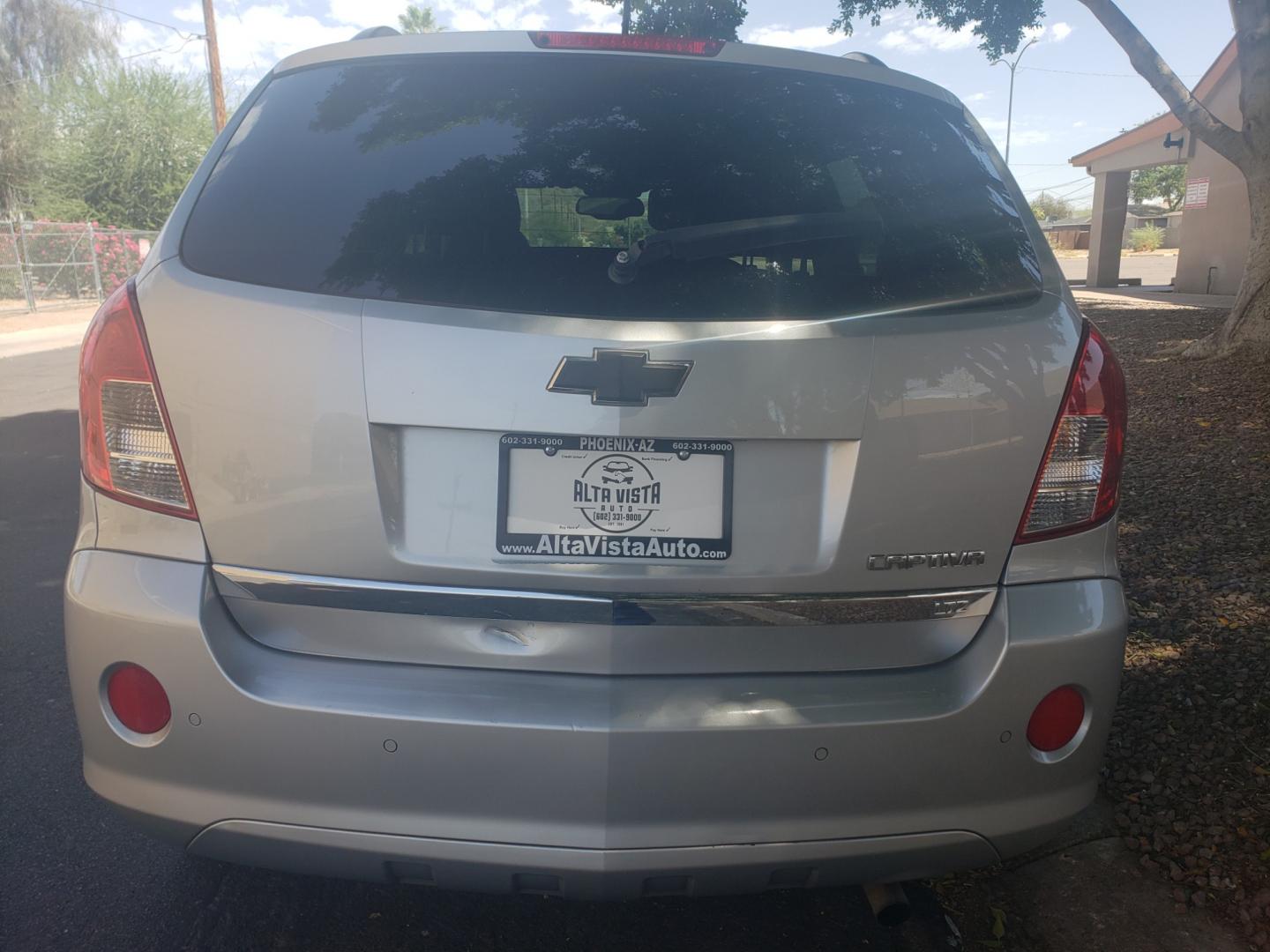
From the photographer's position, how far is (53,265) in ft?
77.7

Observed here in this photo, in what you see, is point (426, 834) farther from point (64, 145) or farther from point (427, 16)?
point (427, 16)

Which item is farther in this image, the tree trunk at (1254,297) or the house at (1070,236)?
the house at (1070,236)

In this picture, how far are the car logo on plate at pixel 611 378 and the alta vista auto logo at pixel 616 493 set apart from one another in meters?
0.10

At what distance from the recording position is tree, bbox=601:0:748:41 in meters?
14.3

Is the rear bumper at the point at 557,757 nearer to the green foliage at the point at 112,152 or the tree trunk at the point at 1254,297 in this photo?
the tree trunk at the point at 1254,297

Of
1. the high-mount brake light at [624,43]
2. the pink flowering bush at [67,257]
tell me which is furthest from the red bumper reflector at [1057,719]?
the pink flowering bush at [67,257]

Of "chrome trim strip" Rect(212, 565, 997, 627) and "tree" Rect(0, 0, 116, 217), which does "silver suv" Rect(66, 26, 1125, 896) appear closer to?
"chrome trim strip" Rect(212, 565, 997, 627)

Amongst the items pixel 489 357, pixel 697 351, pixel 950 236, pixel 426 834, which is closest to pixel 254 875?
pixel 426 834

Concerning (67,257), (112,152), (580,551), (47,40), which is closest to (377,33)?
(580,551)

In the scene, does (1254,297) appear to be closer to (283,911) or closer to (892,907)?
(892,907)

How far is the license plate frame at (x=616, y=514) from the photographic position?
173cm

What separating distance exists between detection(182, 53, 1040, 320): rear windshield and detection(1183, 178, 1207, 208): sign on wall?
24.2 m

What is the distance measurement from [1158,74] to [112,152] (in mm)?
31678

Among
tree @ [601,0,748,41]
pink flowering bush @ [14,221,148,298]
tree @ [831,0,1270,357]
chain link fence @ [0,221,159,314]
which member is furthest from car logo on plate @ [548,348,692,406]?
pink flowering bush @ [14,221,148,298]
